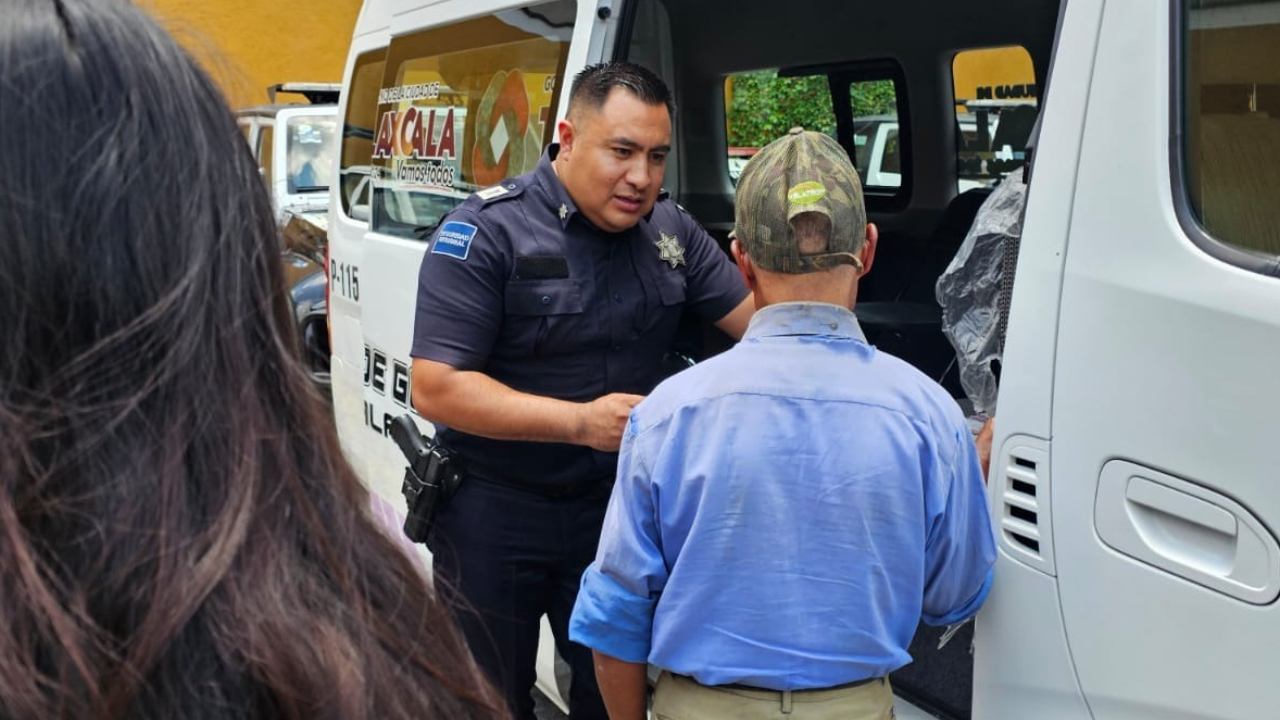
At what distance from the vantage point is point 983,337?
1873 mm

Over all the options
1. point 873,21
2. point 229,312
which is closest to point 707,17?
point 873,21

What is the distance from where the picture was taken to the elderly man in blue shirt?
1.42 metres

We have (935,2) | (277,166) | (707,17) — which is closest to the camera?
(935,2)

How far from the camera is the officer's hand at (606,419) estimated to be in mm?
1935

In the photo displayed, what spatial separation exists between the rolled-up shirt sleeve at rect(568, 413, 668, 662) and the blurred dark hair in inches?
31.2

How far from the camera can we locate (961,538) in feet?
4.81

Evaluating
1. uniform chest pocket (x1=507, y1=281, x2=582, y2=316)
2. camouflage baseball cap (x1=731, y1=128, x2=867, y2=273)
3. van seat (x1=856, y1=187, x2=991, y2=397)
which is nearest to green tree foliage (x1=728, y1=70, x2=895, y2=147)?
van seat (x1=856, y1=187, x2=991, y2=397)

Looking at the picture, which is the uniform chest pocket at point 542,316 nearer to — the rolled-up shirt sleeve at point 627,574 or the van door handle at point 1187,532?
the rolled-up shirt sleeve at point 627,574

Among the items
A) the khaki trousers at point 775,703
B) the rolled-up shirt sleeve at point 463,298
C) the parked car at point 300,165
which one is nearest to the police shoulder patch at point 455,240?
the rolled-up shirt sleeve at point 463,298

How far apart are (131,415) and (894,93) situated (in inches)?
178

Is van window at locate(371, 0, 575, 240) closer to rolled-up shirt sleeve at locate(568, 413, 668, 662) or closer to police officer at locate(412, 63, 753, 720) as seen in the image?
police officer at locate(412, 63, 753, 720)

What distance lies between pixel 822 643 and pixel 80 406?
3.35 ft

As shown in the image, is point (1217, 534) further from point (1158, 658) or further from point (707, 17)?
point (707, 17)

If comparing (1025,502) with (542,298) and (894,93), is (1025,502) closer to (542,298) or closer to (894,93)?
(542,298)
